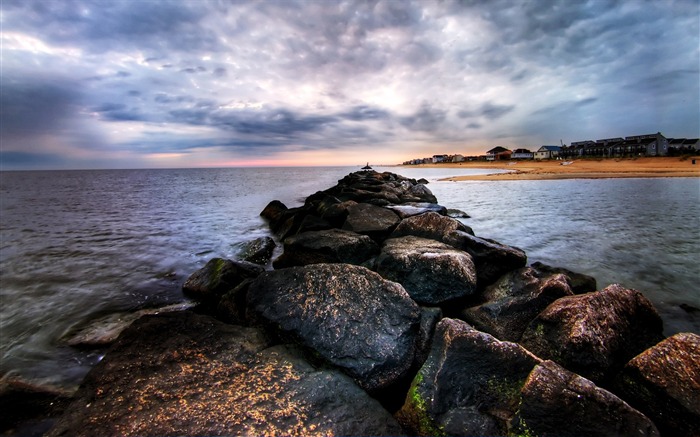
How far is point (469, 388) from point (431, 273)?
2.34 metres

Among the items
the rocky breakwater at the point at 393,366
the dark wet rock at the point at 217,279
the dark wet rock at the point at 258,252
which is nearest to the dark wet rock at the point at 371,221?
the dark wet rock at the point at 258,252

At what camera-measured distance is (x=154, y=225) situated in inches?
634

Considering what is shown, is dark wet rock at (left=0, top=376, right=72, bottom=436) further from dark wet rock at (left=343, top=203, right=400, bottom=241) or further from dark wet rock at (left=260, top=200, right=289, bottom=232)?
dark wet rock at (left=260, top=200, right=289, bottom=232)

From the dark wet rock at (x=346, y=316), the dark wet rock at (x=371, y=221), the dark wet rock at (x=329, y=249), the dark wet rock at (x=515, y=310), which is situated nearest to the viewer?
the dark wet rock at (x=346, y=316)

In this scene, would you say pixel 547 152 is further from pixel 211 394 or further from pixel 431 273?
pixel 211 394

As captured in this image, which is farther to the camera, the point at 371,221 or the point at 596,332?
the point at 371,221

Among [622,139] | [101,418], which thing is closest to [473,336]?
[101,418]

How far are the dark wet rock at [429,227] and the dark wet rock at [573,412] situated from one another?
448 cm

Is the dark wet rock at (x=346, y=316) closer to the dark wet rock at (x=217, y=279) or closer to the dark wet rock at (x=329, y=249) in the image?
the dark wet rock at (x=217, y=279)

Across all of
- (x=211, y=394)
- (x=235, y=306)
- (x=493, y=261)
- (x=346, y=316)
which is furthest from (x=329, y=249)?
(x=211, y=394)

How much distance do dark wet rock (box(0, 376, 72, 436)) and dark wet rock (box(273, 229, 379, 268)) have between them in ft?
13.8

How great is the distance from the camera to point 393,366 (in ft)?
11.1

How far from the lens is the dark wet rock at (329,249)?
22.0 feet

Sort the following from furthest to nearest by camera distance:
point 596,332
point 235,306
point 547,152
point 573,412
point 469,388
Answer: point 547,152
point 235,306
point 596,332
point 469,388
point 573,412
